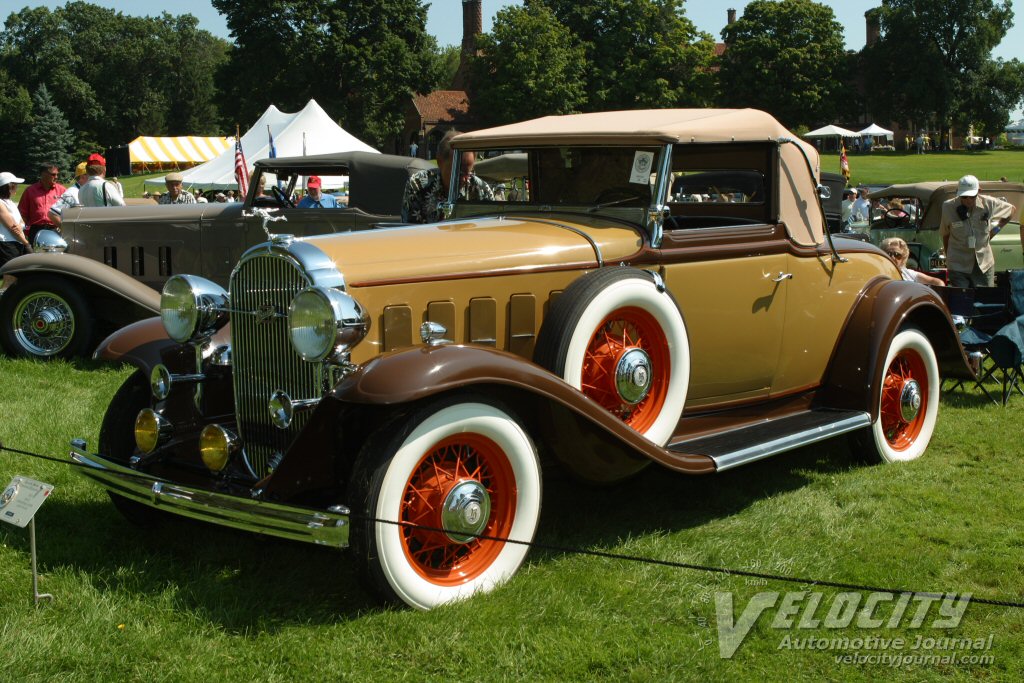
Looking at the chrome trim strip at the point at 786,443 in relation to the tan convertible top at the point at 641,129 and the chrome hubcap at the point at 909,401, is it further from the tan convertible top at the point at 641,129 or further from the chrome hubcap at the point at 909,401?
the tan convertible top at the point at 641,129

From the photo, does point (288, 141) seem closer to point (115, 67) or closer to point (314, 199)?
point (314, 199)

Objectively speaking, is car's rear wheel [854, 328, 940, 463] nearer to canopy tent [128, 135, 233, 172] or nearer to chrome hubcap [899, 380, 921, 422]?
chrome hubcap [899, 380, 921, 422]

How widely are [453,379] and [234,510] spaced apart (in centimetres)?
87

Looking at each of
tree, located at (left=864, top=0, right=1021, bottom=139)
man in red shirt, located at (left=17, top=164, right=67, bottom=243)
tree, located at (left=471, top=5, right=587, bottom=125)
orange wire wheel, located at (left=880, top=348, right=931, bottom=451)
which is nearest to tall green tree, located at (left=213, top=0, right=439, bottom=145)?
tree, located at (left=471, top=5, right=587, bottom=125)

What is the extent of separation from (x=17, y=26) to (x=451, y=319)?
9628 cm

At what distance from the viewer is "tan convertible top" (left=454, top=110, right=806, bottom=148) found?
473 centimetres

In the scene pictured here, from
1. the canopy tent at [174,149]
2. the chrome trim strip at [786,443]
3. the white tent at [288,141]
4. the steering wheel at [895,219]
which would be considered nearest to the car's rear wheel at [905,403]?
the chrome trim strip at [786,443]

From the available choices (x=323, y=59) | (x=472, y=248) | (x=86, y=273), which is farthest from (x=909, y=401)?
(x=323, y=59)

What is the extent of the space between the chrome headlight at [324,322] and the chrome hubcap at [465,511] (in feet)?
2.20

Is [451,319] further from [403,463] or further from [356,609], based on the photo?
[356,609]

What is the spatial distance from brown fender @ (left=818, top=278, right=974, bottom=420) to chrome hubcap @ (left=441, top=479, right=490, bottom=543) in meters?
2.60

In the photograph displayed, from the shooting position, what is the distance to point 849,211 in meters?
19.6

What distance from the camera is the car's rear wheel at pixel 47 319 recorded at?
838 cm

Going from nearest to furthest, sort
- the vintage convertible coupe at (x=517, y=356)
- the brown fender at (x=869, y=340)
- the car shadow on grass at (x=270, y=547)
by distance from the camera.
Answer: the vintage convertible coupe at (x=517, y=356)
the car shadow on grass at (x=270, y=547)
the brown fender at (x=869, y=340)
